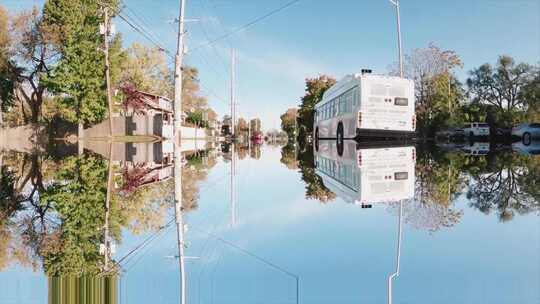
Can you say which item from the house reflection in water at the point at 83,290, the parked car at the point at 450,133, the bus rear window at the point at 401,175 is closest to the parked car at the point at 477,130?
the parked car at the point at 450,133

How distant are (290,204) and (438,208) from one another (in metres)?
1.71

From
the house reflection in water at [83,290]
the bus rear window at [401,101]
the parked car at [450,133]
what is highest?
the bus rear window at [401,101]

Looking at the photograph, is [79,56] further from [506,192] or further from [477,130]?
[506,192]

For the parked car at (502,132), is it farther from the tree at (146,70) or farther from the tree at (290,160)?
the tree at (146,70)

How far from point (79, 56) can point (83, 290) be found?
30.6m

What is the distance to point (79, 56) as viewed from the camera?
30016 mm

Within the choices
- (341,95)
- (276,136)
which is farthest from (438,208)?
(276,136)

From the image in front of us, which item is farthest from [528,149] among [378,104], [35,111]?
[35,111]

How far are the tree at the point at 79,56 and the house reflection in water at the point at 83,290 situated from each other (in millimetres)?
29099

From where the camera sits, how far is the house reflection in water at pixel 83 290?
8.89 feet

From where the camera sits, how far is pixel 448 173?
8.28 m

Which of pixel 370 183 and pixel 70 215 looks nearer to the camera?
pixel 70 215

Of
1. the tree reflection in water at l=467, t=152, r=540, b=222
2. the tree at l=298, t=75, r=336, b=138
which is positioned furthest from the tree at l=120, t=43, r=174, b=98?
the tree reflection in water at l=467, t=152, r=540, b=222

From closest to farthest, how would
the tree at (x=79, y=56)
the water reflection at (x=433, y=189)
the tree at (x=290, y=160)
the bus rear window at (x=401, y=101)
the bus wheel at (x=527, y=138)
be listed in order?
the water reflection at (x=433, y=189)
the tree at (x=290, y=160)
the bus rear window at (x=401, y=101)
the bus wheel at (x=527, y=138)
the tree at (x=79, y=56)
